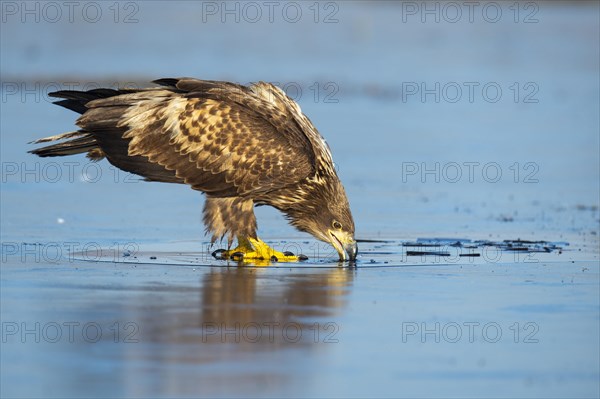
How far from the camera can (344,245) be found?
10766mm

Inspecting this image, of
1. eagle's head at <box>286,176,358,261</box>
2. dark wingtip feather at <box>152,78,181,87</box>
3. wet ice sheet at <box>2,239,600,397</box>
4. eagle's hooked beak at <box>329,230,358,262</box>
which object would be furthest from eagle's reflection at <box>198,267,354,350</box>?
dark wingtip feather at <box>152,78,181,87</box>

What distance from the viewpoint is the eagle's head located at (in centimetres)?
1077

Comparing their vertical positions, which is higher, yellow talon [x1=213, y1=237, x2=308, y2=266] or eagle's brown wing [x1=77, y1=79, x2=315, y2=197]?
eagle's brown wing [x1=77, y1=79, x2=315, y2=197]

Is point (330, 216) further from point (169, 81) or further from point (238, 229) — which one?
point (169, 81)

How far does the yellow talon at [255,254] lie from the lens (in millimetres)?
10812

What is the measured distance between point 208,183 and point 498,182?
476 cm

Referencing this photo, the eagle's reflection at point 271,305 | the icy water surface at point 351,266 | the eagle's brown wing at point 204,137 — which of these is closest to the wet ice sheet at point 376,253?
the icy water surface at point 351,266

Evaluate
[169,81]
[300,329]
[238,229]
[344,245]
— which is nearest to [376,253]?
[344,245]

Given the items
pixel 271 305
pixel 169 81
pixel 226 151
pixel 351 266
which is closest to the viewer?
pixel 271 305

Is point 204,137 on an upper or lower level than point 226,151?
upper

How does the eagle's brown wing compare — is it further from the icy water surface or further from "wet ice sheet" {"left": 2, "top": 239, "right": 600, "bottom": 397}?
"wet ice sheet" {"left": 2, "top": 239, "right": 600, "bottom": 397}

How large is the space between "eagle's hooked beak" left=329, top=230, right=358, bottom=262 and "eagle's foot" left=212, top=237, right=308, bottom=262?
26 centimetres

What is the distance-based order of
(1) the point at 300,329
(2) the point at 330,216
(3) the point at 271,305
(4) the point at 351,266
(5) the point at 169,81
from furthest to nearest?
1. (5) the point at 169,81
2. (2) the point at 330,216
3. (4) the point at 351,266
4. (3) the point at 271,305
5. (1) the point at 300,329

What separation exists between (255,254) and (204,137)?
3.21 ft
